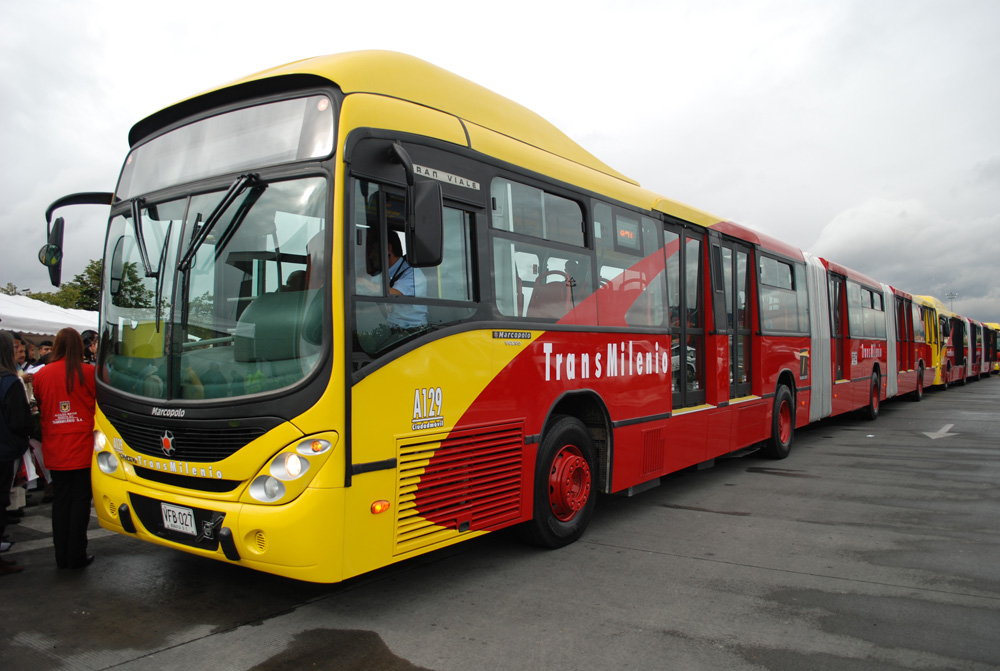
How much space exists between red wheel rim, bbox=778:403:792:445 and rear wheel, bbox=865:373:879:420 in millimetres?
6129

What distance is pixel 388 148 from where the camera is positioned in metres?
4.04

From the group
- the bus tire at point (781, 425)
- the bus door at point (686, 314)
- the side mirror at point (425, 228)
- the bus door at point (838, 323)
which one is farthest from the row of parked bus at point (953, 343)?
the side mirror at point (425, 228)

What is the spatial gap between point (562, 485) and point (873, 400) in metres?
13.0

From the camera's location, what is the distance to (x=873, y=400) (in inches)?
612

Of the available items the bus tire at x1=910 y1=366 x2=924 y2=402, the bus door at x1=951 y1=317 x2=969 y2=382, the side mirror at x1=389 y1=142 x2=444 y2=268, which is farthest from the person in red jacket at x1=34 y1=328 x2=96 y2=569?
the bus door at x1=951 y1=317 x2=969 y2=382

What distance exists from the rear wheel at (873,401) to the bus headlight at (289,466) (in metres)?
14.9

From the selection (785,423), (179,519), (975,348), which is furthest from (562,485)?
(975,348)

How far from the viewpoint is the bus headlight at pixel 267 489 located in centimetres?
364

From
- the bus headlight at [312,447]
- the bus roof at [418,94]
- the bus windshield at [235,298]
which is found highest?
the bus roof at [418,94]

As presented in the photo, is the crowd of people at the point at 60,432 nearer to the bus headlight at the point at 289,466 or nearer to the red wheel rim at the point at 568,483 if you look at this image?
→ the bus headlight at the point at 289,466

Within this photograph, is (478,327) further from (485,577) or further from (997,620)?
(997,620)

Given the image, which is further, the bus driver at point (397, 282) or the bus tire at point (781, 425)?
the bus tire at point (781, 425)

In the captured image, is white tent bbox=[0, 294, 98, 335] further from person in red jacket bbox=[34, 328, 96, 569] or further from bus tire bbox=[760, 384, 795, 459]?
bus tire bbox=[760, 384, 795, 459]

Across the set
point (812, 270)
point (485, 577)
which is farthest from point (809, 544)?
point (812, 270)
